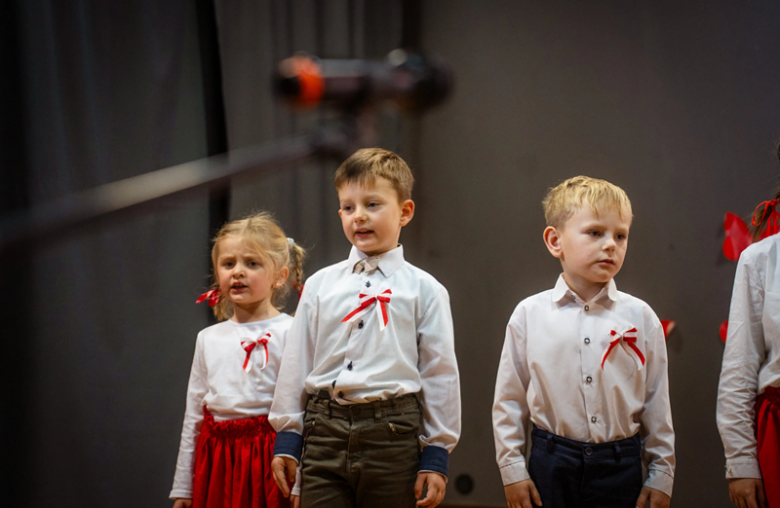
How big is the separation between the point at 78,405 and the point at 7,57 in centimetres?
105

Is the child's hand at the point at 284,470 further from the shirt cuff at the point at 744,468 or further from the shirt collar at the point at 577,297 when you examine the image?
the shirt cuff at the point at 744,468

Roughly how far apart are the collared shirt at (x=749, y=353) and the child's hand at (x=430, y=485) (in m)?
0.68

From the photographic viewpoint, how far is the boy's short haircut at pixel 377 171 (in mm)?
1615

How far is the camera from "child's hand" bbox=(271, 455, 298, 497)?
1.55 meters

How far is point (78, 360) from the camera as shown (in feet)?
6.61

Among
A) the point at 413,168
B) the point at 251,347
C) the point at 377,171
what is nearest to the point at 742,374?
the point at 377,171

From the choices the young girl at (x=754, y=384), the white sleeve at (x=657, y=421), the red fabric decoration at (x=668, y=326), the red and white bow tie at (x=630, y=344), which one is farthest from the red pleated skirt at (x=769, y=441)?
the red fabric decoration at (x=668, y=326)

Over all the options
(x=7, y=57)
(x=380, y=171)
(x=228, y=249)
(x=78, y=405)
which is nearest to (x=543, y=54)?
(x=380, y=171)

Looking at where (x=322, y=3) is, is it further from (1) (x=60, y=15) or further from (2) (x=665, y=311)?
(2) (x=665, y=311)

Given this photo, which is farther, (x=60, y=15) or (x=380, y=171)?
(x=60, y=15)

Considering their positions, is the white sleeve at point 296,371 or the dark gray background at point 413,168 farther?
the dark gray background at point 413,168

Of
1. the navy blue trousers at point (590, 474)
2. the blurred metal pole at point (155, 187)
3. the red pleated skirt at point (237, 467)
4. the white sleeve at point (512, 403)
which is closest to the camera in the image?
the blurred metal pole at point (155, 187)

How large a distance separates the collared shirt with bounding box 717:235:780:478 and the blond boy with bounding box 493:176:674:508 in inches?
6.0

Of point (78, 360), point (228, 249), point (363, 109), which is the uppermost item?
point (228, 249)
